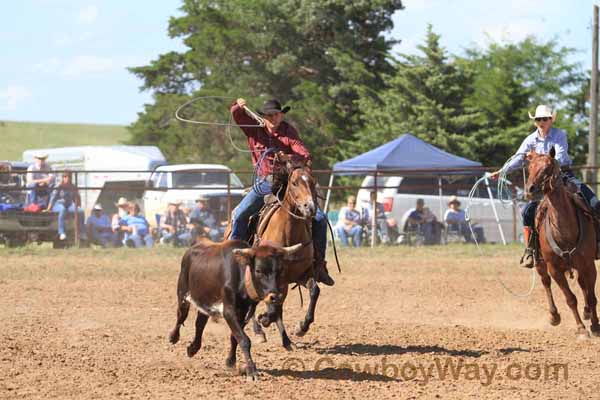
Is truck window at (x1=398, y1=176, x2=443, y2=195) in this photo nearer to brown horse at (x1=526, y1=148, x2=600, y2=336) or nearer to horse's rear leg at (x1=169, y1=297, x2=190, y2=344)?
brown horse at (x1=526, y1=148, x2=600, y2=336)

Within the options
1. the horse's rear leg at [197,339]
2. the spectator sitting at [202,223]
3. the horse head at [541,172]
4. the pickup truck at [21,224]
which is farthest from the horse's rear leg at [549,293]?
the pickup truck at [21,224]

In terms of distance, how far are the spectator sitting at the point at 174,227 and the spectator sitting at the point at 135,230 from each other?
0.32 metres

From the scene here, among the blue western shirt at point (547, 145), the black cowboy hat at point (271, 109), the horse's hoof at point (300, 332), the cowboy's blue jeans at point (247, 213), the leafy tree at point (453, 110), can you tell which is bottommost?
the horse's hoof at point (300, 332)

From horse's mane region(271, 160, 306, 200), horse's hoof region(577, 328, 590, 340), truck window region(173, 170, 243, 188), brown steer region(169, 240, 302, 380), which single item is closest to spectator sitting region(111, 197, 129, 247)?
truck window region(173, 170, 243, 188)

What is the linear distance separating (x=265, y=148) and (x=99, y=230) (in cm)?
1165

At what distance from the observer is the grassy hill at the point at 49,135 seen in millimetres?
74562

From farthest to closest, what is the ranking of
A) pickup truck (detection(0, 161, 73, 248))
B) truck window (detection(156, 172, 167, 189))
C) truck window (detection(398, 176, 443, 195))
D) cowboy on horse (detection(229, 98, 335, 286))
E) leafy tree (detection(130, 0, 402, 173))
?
leafy tree (detection(130, 0, 402, 173))
truck window (detection(156, 172, 167, 189))
truck window (detection(398, 176, 443, 195))
pickup truck (detection(0, 161, 73, 248))
cowboy on horse (detection(229, 98, 335, 286))

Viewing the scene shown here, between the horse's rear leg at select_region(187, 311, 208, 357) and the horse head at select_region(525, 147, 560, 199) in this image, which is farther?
the horse head at select_region(525, 147, 560, 199)

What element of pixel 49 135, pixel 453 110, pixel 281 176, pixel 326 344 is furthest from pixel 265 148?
pixel 49 135

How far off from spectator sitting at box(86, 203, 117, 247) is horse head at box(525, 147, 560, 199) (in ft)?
40.6

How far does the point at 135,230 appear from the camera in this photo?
66.3 ft

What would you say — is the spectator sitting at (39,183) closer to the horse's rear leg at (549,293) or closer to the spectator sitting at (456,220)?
the spectator sitting at (456,220)

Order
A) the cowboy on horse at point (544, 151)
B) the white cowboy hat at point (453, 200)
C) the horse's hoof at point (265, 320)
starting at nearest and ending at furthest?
the horse's hoof at point (265, 320), the cowboy on horse at point (544, 151), the white cowboy hat at point (453, 200)

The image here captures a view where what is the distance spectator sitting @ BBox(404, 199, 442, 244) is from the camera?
20.7 metres
